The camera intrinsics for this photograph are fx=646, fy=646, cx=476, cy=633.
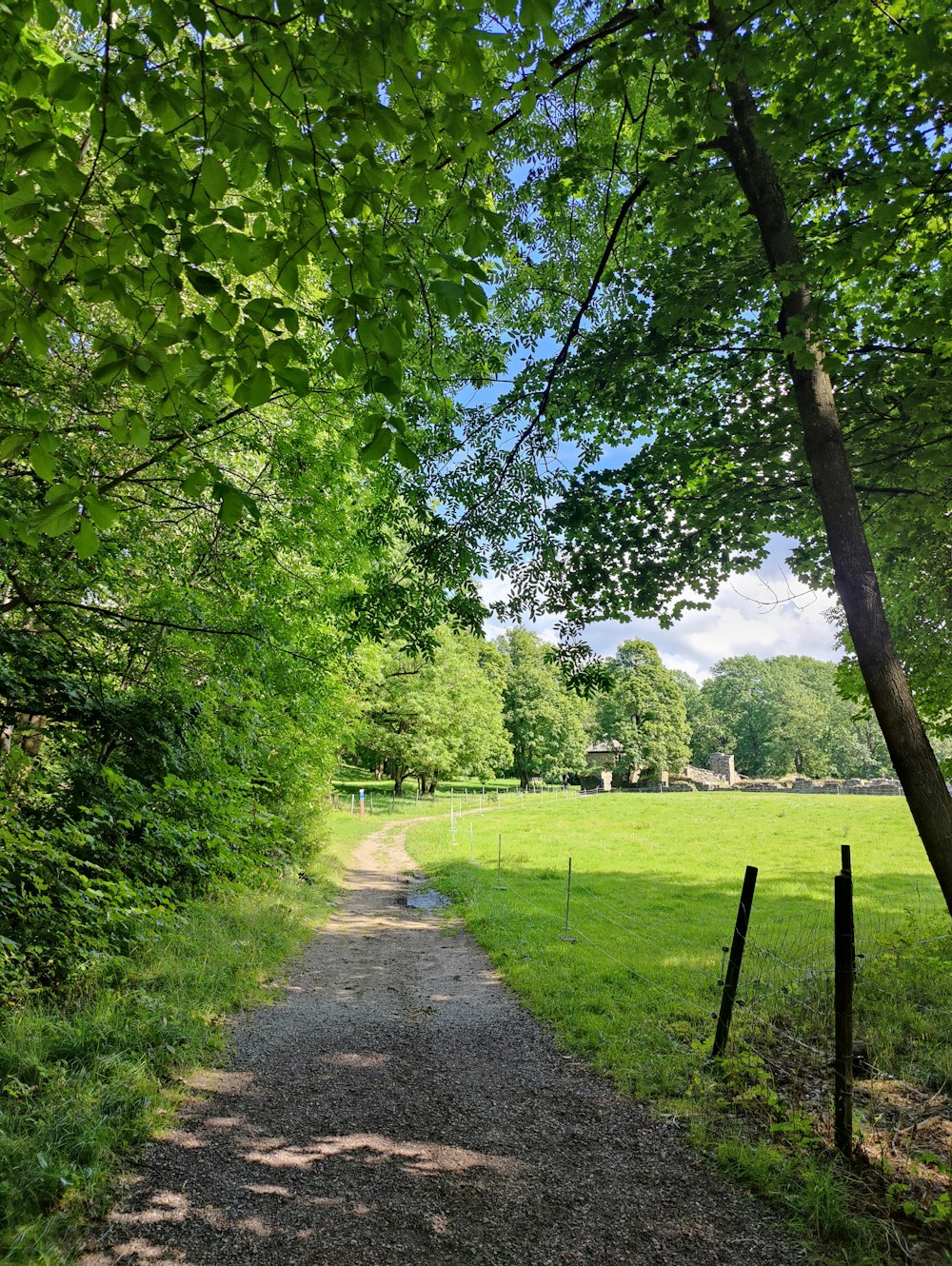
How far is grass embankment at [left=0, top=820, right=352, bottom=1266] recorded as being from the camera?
12.4 ft

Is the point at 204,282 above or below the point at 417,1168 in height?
above

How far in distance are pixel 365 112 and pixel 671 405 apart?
6849 mm

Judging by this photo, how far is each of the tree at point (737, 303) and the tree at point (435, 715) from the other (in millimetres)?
20269

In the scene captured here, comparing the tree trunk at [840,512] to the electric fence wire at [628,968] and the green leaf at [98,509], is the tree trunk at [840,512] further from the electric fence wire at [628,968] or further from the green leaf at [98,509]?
the green leaf at [98,509]

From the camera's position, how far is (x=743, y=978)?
315 inches

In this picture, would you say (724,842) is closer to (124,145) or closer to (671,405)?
(671,405)

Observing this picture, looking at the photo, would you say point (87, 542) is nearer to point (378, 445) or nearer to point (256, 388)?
point (256, 388)

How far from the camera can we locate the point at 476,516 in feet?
21.7

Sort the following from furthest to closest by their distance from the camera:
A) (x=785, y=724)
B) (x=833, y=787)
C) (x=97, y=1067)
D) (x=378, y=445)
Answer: (x=785, y=724) < (x=833, y=787) < (x=97, y=1067) < (x=378, y=445)

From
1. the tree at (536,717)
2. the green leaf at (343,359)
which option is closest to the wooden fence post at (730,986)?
the green leaf at (343,359)

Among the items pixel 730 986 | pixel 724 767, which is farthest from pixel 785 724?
pixel 730 986

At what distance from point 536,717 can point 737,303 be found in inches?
2113

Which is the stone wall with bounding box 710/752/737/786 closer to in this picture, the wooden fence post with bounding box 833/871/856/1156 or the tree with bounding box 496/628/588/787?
the tree with bounding box 496/628/588/787

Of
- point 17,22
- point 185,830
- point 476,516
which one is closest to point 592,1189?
point 185,830
